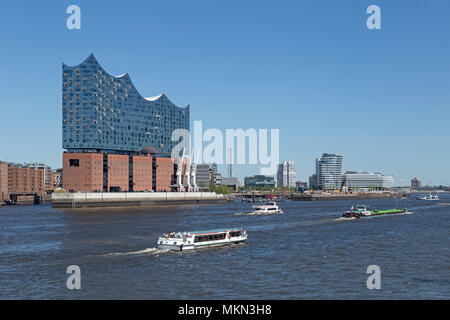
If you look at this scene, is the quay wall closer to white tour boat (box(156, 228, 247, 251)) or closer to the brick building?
the brick building

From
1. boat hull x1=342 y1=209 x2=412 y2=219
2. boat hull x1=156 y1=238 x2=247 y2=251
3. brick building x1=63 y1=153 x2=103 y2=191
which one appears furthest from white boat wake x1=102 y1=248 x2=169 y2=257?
brick building x1=63 y1=153 x2=103 y2=191

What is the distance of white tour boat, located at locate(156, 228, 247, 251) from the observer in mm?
56031

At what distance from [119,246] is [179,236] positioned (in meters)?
8.17

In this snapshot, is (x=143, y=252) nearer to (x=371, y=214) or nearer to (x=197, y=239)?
(x=197, y=239)

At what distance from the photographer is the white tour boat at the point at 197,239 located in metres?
56.0

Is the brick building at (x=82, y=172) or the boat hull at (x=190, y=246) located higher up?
the brick building at (x=82, y=172)

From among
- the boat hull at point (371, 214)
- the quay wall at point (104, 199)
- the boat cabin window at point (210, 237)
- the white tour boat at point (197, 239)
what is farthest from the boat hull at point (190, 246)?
the quay wall at point (104, 199)

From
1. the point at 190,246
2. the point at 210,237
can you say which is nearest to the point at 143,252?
the point at 190,246

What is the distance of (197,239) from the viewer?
58.7 meters

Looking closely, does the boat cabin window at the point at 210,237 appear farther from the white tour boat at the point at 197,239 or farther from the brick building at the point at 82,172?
the brick building at the point at 82,172

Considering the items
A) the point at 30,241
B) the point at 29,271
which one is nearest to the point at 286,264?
the point at 29,271

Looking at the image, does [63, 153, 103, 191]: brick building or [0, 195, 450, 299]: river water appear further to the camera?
[63, 153, 103, 191]: brick building
